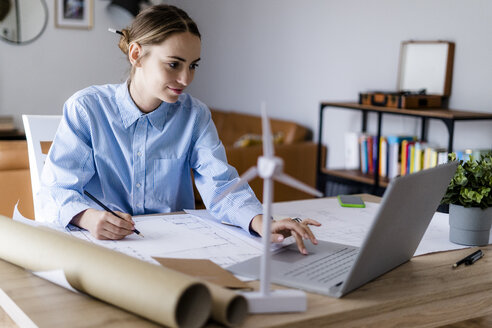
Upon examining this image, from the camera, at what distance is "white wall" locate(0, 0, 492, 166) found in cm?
362

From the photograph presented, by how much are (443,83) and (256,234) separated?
263cm

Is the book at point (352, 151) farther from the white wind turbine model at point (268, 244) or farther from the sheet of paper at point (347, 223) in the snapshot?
the white wind turbine model at point (268, 244)

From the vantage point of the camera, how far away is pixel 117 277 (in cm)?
94

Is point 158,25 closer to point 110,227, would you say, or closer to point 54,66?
point 110,227

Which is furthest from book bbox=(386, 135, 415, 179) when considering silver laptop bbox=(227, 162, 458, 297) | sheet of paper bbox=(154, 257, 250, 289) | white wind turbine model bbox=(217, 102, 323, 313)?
white wind turbine model bbox=(217, 102, 323, 313)

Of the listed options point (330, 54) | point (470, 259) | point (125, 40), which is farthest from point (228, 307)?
point (330, 54)

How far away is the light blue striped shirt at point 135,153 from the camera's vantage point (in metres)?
1.63

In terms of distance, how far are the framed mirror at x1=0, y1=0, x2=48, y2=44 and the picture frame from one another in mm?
130

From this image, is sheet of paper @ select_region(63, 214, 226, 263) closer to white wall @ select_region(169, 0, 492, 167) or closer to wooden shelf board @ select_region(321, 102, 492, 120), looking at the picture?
wooden shelf board @ select_region(321, 102, 492, 120)

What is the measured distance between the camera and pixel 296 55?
4.91 metres

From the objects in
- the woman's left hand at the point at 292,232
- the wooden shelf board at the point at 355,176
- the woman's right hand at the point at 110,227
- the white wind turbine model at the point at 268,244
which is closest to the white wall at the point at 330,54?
the wooden shelf board at the point at 355,176

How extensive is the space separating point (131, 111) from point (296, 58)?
334 cm

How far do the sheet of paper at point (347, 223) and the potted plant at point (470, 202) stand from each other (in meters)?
0.04

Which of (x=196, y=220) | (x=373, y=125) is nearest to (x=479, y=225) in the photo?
(x=196, y=220)
